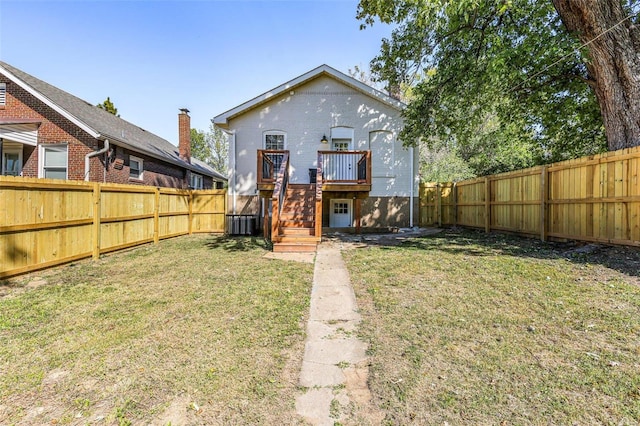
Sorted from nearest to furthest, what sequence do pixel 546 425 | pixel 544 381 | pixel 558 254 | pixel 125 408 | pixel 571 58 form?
pixel 546 425 < pixel 125 408 < pixel 544 381 < pixel 558 254 < pixel 571 58

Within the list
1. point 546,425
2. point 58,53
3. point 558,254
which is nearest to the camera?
point 546,425

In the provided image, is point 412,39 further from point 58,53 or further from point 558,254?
point 58,53

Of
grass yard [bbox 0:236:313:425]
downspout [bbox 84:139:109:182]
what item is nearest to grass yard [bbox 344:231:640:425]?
grass yard [bbox 0:236:313:425]

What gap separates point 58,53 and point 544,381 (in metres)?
16.1

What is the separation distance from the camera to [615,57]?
6.51m

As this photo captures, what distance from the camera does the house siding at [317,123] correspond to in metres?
12.1

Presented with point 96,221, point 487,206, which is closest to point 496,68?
point 487,206

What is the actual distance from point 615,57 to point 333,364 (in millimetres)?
8823

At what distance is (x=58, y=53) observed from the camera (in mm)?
11047

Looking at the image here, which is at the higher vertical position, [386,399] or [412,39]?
[412,39]

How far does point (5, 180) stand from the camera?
4824mm

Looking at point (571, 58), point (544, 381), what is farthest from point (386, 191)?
point (544, 381)

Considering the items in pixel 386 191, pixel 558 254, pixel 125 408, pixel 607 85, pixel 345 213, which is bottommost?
pixel 125 408

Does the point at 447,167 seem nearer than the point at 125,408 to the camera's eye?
No
